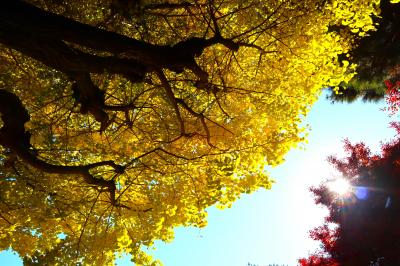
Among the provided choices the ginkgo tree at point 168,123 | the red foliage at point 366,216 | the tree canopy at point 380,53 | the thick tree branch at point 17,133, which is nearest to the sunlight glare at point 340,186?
the red foliage at point 366,216

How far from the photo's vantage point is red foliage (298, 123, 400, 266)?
10.7 metres

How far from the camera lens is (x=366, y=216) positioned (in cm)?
1144

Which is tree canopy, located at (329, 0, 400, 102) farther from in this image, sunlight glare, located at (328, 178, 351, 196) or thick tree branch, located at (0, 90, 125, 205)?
thick tree branch, located at (0, 90, 125, 205)

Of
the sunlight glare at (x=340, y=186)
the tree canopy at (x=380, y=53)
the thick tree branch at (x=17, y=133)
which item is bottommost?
the thick tree branch at (x=17, y=133)

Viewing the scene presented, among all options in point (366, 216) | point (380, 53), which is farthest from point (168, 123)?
point (366, 216)

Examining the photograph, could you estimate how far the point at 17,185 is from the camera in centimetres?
616

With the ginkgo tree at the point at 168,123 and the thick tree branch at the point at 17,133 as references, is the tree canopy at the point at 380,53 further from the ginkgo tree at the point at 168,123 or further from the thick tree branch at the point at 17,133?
the thick tree branch at the point at 17,133

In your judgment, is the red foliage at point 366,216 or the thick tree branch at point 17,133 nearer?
the thick tree branch at point 17,133

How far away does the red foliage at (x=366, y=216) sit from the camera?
10656mm

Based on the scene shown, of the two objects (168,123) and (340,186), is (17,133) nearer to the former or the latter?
(168,123)

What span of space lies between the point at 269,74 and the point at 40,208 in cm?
493

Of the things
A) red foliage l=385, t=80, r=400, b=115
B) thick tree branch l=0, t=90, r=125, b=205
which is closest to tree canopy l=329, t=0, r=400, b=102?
red foliage l=385, t=80, r=400, b=115

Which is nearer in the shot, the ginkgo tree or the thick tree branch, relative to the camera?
the thick tree branch

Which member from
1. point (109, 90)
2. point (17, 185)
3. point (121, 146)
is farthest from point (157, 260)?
point (109, 90)
